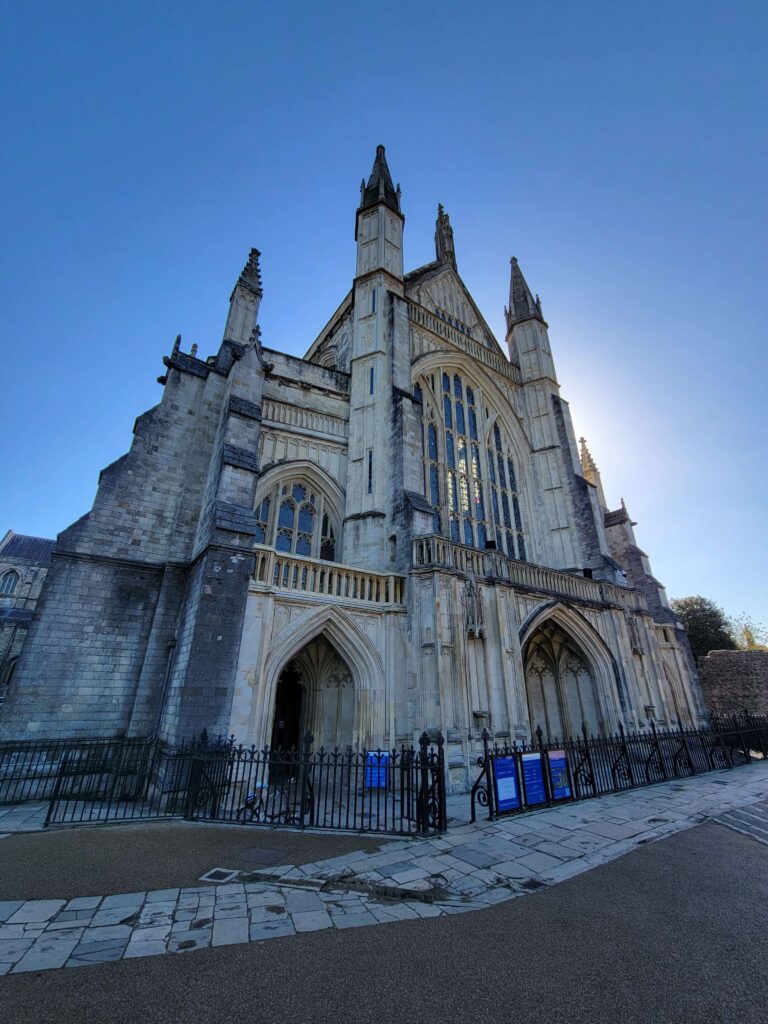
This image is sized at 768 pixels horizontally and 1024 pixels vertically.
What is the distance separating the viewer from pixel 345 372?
16.6 metres

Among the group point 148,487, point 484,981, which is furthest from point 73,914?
point 148,487

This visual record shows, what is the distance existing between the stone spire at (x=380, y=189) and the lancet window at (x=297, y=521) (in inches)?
572

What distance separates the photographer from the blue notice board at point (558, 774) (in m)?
7.91

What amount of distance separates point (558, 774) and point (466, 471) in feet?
39.5

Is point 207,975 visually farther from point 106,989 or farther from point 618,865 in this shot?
point 618,865

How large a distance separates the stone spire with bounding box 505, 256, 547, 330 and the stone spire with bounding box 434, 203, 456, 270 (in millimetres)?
4195

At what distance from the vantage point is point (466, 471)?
59.4ft

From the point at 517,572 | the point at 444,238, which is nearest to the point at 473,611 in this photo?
the point at 517,572

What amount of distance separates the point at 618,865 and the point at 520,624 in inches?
299

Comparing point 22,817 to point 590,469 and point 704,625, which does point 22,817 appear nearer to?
point 590,469

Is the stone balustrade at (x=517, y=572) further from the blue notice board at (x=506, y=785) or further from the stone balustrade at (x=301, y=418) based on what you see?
the stone balustrade at (x=301, y=418)

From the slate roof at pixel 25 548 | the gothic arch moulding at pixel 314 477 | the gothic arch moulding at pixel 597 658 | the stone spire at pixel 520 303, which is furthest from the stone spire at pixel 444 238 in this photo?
the slate roof at pixel 25 548

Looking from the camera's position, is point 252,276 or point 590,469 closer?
point 252,276

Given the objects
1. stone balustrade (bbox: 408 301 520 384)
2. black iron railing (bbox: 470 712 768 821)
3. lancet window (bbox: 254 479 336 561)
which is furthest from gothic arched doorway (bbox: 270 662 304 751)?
stone balustrade (bbox: 408 301 520 384)
